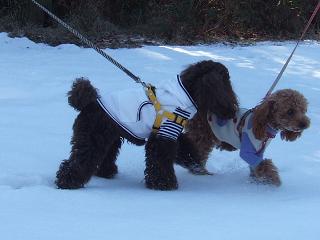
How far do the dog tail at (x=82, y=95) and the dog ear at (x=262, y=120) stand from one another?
3.92ft

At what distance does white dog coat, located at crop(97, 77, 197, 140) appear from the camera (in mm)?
4164

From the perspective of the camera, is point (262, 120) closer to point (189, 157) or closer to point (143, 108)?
point (189, 157)

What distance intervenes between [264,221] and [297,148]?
214 cm

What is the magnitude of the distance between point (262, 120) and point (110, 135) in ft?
3.67

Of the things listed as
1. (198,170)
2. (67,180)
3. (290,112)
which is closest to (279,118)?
(290,112)

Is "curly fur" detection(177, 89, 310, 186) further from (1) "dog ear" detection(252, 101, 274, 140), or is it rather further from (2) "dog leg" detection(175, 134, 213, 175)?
(2) "dog leg" detection(175, 134, 213, 175)

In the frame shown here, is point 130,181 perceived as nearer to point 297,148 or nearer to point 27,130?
point 27,130

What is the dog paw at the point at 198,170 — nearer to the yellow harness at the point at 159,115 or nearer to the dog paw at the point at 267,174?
the dog paw at the point at 267,174

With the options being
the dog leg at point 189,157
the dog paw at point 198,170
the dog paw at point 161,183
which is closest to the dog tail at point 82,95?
the dog paw at point 161,183

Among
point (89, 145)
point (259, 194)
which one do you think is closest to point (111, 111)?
point (89, 145)

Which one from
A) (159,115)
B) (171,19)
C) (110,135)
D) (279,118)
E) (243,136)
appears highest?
(279,118)

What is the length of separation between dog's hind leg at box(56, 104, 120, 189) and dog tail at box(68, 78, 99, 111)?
0.17ft

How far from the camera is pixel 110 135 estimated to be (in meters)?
4.19

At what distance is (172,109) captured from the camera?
13.7ft
